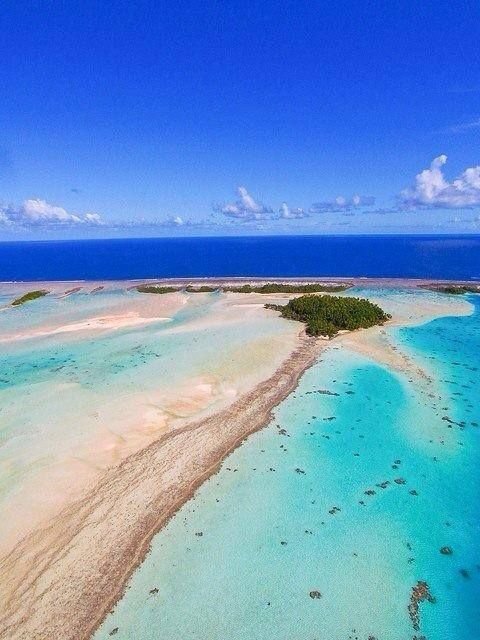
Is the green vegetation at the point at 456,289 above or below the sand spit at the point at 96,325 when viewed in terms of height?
below

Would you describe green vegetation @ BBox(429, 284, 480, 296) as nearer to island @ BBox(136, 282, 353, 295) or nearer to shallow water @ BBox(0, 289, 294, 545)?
island @ BBox(136, 282, 353, 295)

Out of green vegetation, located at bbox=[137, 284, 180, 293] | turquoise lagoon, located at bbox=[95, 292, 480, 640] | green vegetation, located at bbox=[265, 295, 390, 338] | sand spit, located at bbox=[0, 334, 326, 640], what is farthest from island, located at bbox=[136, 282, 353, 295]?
sand spit, located at bbox=[0, 334, 326, 640]

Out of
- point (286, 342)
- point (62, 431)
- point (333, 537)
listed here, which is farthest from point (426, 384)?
point (62, 431)

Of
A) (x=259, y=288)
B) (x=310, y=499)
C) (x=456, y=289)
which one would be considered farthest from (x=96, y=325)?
(x=456, y=289)

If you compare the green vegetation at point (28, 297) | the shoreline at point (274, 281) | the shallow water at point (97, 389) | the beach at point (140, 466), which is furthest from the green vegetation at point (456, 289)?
the green vegetation at point (28, 297)

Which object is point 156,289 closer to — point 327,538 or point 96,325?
point 96,325

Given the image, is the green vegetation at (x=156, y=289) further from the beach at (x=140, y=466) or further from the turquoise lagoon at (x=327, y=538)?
the turquoise lagoon at (x=327, y=538)
